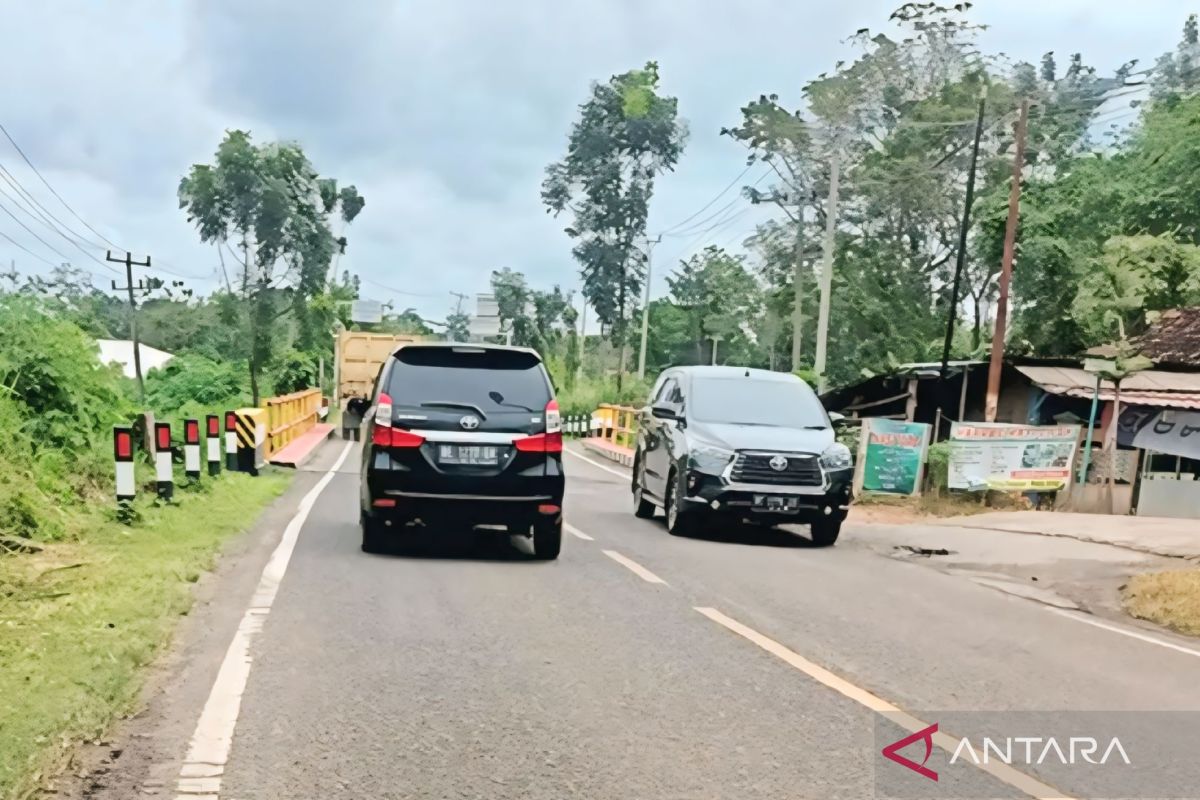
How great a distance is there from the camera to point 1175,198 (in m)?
32.8

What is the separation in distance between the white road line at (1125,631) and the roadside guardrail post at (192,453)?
10089 millimetres

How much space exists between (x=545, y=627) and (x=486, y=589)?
1477mm

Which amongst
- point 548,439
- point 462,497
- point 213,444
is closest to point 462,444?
point 462,497

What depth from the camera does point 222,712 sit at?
17.5 feet

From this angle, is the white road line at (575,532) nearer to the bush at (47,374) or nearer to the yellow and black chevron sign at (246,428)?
the bush at (47,374)

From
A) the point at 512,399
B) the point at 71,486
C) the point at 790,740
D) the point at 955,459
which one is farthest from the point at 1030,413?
the point at 790,740

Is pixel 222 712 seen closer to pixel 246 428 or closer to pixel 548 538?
pixel 548 538

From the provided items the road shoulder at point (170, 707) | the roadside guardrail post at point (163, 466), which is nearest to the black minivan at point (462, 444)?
the road shoulder at point (170, 707)

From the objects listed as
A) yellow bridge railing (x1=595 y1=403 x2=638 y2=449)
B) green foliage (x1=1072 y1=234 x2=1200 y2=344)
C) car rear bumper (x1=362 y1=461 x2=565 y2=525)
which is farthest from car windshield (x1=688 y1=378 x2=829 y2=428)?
yellow bridge railing (x1=595 y1=403 x2=638 y2=449)

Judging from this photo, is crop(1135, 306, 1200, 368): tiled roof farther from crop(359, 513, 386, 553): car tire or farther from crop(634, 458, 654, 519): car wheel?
crop(359, 513, 386, 553): car tire

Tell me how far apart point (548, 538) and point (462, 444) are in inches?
48.5

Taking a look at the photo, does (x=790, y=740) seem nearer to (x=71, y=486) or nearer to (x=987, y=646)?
(x=987, y=646)

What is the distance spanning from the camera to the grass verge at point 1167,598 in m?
9.57

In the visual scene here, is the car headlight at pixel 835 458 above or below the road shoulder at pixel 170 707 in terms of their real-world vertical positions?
above
